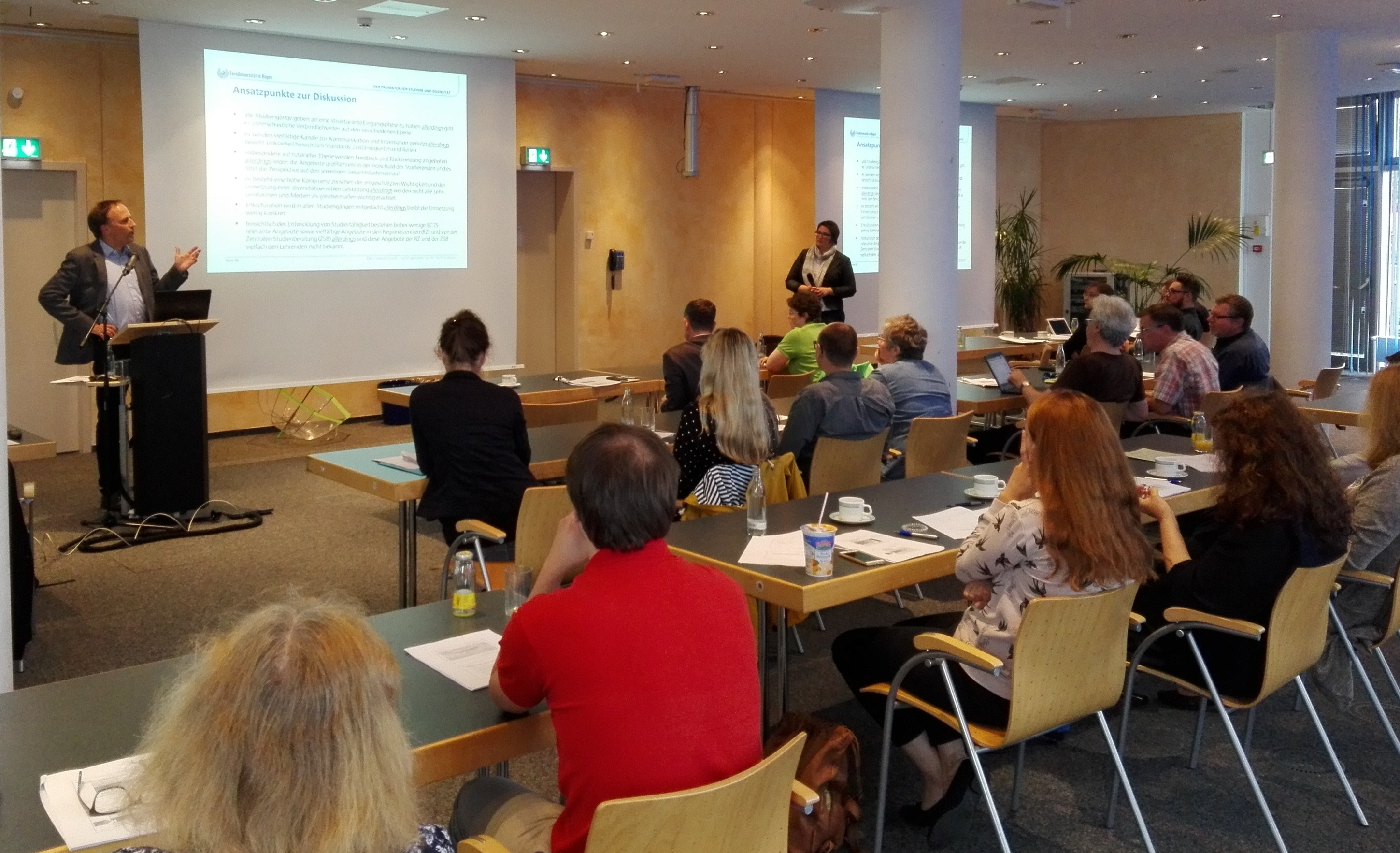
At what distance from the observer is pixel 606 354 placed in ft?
42.1

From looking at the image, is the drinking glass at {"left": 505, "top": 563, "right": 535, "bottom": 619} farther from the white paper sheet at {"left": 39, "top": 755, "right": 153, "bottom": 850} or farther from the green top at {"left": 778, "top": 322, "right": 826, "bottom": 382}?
the green top at {"left": 778, "top": 322, "right": 826, "bottom": 382}

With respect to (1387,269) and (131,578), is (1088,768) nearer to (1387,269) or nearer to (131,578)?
(131,578)

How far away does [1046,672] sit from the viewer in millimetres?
2938

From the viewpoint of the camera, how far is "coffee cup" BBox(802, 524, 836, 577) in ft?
10.5

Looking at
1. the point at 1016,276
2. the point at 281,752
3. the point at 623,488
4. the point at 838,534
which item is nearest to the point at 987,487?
the point at 838,534

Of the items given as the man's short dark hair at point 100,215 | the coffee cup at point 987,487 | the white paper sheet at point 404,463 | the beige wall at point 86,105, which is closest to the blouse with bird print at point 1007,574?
the coffee cup at point 987,487

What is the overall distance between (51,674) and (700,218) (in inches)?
375

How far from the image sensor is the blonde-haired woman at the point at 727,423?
14.7 feet

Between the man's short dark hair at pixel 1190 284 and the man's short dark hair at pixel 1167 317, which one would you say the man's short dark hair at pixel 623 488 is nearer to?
the man's short dark hair at pixel 1167 317

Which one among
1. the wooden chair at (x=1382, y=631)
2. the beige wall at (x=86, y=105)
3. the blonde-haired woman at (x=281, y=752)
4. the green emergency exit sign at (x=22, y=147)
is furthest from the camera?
the beige wall at (x=86, y=105)

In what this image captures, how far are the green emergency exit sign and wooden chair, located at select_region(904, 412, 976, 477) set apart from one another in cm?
684

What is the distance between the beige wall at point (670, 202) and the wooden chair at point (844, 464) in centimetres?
772

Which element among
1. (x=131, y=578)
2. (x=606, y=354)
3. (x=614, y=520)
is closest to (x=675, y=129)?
(x=606, y=354)

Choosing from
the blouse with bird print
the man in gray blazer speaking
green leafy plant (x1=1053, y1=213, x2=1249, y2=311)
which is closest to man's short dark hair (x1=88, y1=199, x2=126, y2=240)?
the man in gray blazer speaking
